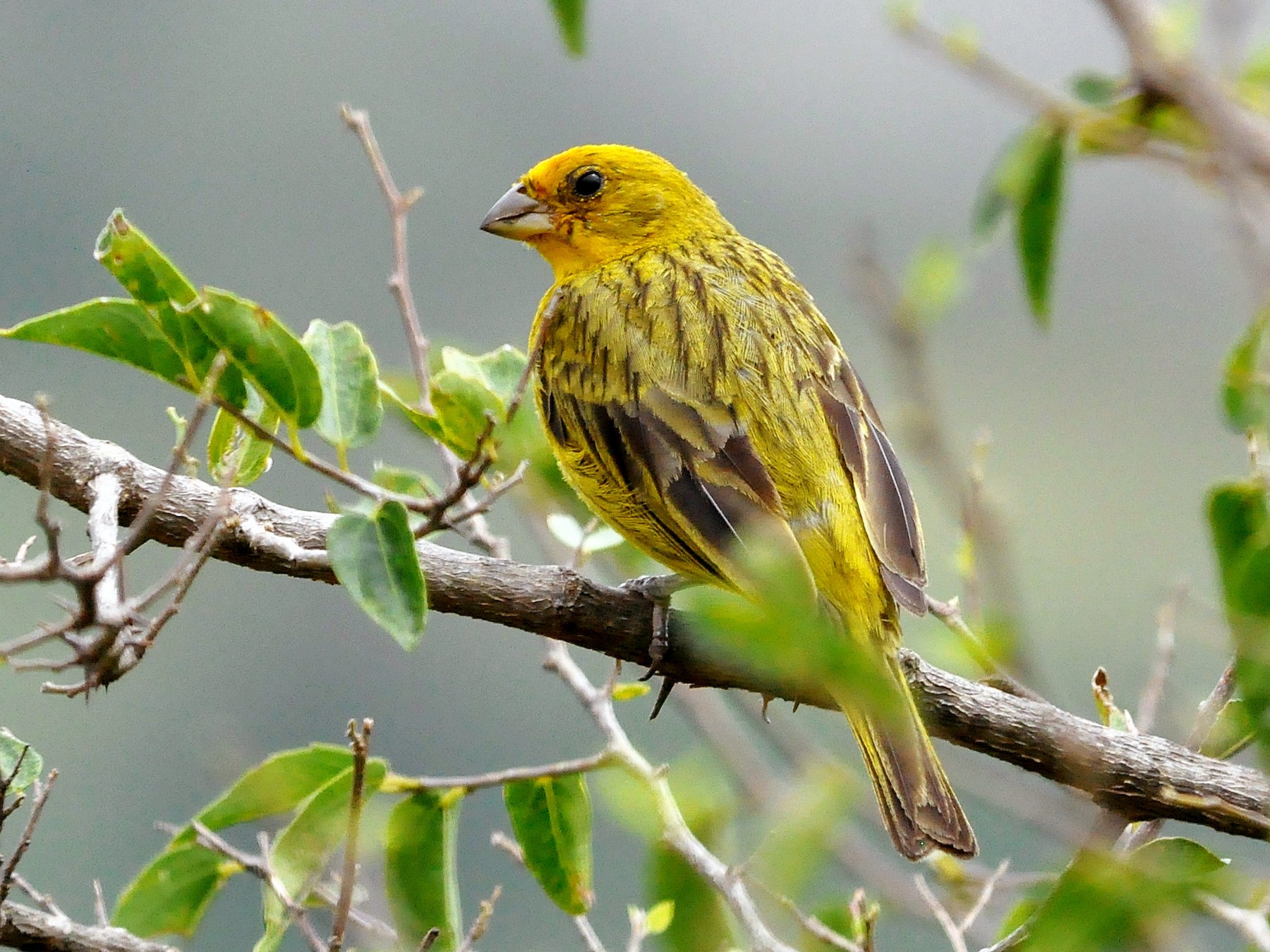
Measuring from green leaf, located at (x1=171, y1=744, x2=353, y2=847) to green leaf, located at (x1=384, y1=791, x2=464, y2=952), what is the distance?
0.17m

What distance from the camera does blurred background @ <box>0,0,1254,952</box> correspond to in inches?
967

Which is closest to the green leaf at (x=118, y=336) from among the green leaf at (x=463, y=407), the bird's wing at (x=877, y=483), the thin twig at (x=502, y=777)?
the green leaf at (x=463, y=407)

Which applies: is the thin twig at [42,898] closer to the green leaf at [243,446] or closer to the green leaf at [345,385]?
the green leaf at [243,446]

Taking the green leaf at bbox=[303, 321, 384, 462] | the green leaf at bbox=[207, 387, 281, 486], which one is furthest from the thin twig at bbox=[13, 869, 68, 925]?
the green leaf at bbox=[303, 321, 384, 462]

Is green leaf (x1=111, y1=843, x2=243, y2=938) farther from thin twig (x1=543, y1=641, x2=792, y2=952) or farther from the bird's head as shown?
the bird's head

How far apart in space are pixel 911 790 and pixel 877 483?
87 centimetres

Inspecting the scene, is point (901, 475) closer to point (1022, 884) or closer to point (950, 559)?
point (950, 559)

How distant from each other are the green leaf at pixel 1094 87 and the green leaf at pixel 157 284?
1342 millimetres

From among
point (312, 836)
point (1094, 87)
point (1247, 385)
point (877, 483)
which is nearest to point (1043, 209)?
point (1094, 87)

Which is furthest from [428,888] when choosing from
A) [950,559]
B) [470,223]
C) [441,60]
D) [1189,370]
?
[441,60]

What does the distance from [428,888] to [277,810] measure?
34cm

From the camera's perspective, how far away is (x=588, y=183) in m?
5.07

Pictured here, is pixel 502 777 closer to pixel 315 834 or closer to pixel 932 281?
pixel 315 834

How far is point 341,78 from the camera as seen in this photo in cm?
4906
